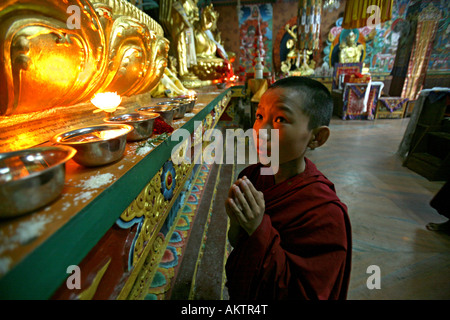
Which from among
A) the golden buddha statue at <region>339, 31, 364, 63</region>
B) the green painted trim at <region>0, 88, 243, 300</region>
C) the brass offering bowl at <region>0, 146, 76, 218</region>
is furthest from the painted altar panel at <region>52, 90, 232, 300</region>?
the golden buddha statue at <region>339, 31, 364, 63</region>

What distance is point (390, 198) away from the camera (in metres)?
2.42

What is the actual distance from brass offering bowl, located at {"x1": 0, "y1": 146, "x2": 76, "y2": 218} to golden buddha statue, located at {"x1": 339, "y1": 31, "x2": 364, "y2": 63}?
10346 mm

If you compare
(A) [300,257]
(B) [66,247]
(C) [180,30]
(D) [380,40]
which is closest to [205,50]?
(C) [180,30]

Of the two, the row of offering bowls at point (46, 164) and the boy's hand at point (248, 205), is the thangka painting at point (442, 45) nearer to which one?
the boy's hand at point (248, 205)

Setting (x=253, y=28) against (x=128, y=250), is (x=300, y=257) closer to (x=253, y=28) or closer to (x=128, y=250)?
(x=128, y=250)

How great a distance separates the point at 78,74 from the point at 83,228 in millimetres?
924

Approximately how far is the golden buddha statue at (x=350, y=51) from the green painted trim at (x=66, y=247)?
33.5 ft

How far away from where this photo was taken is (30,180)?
1.33 feet

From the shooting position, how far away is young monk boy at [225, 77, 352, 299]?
67 centimetres

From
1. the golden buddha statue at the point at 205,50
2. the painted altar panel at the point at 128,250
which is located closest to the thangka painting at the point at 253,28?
the golden buddha statue at the point at 205,50

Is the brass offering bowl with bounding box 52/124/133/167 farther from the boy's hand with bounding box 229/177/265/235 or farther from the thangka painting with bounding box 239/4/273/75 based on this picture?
the thangka painting with bounding box 239/4/273/75

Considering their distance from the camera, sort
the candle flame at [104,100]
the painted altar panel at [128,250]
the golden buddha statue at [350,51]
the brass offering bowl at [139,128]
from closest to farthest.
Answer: the painted altar panel at [128,250] → the brass offering bowl at [139,128] → the candle flame at [104,100] → the golden buddha statue at [350,51]

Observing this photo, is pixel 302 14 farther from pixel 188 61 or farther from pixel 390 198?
pixel 390 198

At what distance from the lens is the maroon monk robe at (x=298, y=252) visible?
0.67m
